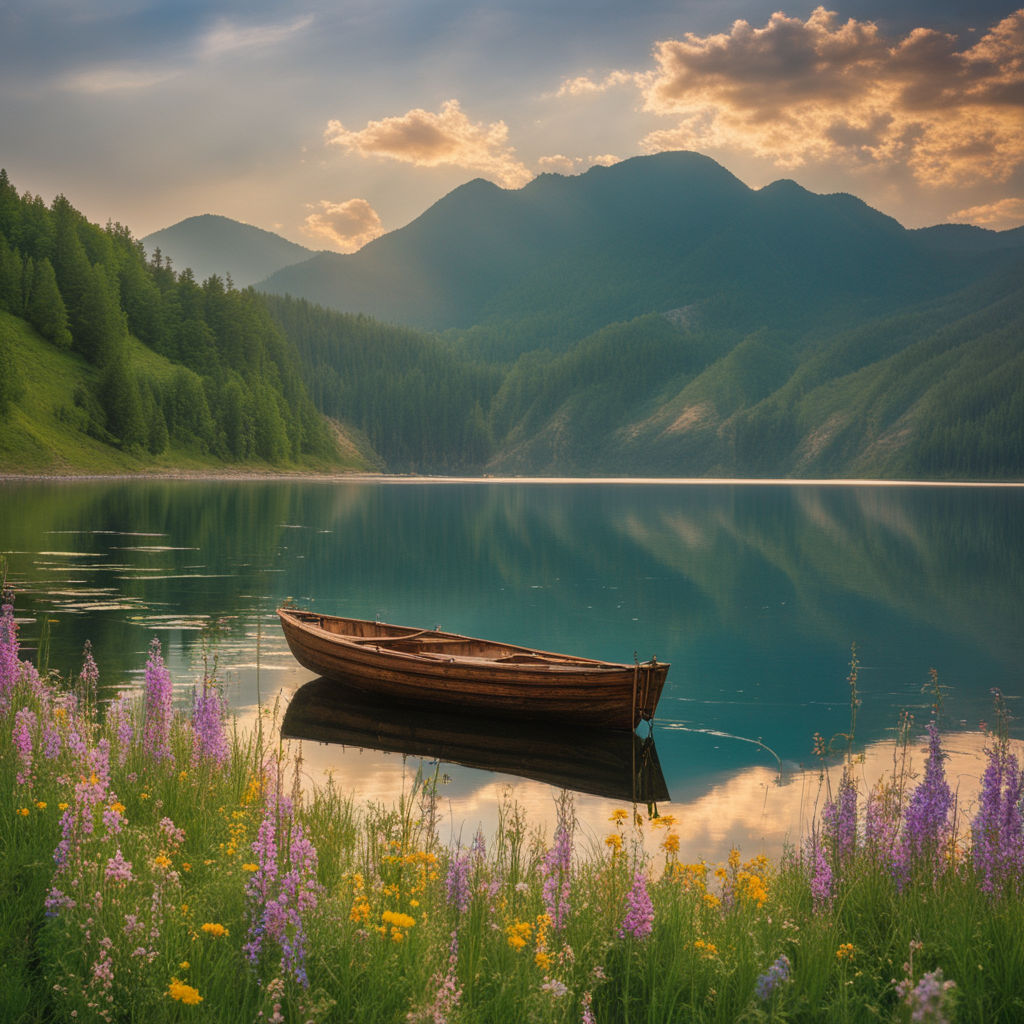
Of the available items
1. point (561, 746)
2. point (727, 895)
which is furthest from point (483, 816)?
point (727, 895)

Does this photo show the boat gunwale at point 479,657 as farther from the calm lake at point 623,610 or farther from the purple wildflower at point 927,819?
the purple wildflower at point 927,819

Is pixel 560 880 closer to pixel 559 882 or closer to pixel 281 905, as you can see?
pixel 559 882

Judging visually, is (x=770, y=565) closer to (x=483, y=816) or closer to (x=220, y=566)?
(x=220, y=566)

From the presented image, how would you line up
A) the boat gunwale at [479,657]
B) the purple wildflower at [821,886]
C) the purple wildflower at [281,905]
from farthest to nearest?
the boat gunwale at [479,657] < the purple wildflower at [821,886] < the purple wildflower at [281,905]

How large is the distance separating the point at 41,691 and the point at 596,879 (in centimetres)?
940

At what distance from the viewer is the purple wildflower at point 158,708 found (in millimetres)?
13859

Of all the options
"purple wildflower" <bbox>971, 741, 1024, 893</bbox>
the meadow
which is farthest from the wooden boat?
"purple wildflower" <bbox>971, 741, 1024, 893</bbox>

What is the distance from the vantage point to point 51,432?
436 feet

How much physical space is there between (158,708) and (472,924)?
739 cm

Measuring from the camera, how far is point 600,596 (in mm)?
46594

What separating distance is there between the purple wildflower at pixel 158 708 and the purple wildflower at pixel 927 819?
9.80 metres

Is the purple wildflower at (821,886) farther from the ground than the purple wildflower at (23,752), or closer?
closer

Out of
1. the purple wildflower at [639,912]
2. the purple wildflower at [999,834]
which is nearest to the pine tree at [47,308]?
the purple wildflower at [639,912]

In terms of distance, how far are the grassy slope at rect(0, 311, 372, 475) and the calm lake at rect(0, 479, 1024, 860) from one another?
119 ft
